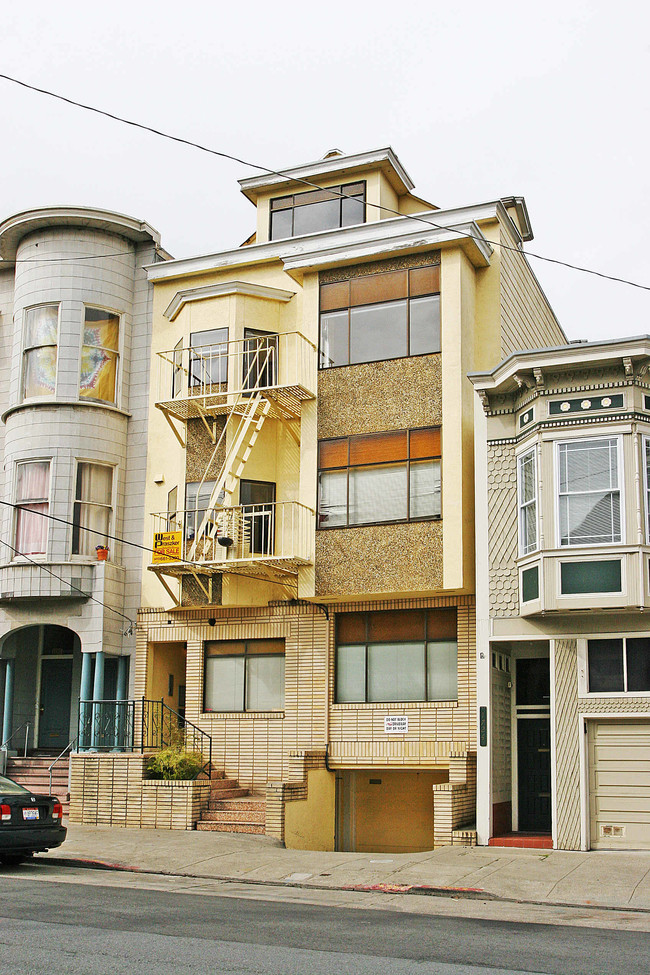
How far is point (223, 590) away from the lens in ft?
72.1

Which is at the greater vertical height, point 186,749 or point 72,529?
point 72,529

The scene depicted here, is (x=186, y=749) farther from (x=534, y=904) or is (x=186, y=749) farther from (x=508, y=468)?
(x=534, y=904)

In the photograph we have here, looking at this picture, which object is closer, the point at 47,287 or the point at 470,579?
the point at 470,579

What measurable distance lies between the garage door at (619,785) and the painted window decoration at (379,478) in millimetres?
5172

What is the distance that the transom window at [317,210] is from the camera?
81.0 ft

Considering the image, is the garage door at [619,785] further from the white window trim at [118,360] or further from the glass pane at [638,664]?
the white window trim at [118,360]

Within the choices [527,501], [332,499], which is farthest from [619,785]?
[332,499]

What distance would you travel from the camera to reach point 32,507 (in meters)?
23.7

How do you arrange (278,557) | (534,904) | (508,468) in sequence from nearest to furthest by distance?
(534,904), (508,468), (278,557)

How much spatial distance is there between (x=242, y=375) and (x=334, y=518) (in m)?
3.80

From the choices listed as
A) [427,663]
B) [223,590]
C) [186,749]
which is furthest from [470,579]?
[186,749]

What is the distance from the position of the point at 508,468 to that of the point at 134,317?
10372 mm

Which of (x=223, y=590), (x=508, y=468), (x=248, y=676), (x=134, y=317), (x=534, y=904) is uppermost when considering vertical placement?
(x=134, y=317)

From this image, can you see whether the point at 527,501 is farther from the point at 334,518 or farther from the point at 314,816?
the point at 314,816
